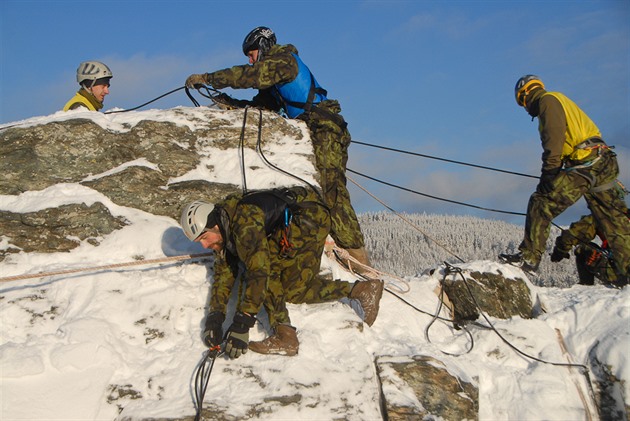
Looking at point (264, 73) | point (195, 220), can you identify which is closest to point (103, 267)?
point (195, 220)

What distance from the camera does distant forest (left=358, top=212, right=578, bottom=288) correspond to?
66.4 feet

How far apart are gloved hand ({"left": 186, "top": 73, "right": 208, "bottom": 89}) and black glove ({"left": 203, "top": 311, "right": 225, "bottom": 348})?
4027 mm

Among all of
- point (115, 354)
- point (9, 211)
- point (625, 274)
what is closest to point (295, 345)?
point (115, 354)

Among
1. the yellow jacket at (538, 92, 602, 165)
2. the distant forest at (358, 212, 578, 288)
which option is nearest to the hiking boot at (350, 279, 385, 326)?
the yellow jacket at (538, 92, 602, 165)

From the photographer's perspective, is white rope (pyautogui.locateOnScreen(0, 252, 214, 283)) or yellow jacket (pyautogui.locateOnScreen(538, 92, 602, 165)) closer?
white rope (pyautogui.locateOnScreen(0, 252, 214, 283))

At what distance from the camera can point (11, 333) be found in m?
6.28

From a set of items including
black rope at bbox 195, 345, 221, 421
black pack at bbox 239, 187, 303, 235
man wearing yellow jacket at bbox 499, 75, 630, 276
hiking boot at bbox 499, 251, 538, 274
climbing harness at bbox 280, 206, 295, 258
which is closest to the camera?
black rope at bbox 195, 345, 221, 421

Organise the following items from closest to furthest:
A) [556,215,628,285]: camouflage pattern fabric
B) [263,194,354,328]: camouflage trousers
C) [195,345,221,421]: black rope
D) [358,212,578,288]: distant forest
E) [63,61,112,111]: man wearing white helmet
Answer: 1. [195,345,221,421]: black rope
2. [263,194,354,328]: camouflage trousers
3. [556,215,628,285]: camouflage pattern fabric
4. [63,61,112,111]: man wearing white helmet
5. [358,212,578,288]: distant forest

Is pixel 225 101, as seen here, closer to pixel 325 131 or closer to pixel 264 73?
pixel 264 73

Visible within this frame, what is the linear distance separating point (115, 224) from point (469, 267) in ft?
15.7

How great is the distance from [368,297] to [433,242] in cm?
1155

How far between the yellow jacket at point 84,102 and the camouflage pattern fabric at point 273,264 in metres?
4.42

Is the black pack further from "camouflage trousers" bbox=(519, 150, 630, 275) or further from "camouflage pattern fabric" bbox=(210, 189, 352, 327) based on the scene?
"camouflage trousers" bbox=(519, 150, 630, 275)

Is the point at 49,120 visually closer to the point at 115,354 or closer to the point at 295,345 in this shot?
the point at 115,354
